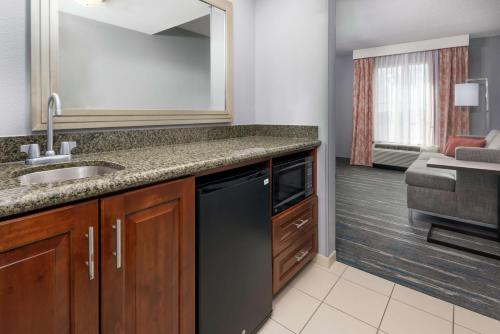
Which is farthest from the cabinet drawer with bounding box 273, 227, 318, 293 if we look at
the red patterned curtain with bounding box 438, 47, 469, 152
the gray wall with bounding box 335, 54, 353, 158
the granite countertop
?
the gray wall with bounding box 335, 54, 353, 158

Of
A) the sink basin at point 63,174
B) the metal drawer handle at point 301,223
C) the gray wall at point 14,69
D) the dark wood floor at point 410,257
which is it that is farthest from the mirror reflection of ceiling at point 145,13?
the dark wood floor at point 410,257

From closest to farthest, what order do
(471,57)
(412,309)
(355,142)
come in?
(412,309) → (471,57) → (355,142)

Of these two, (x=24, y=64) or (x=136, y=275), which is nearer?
(x=136, y=275)

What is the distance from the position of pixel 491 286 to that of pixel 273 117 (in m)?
1.88

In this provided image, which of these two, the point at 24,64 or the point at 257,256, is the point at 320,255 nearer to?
the point at 257,256

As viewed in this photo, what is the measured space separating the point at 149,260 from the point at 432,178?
2.90 metres

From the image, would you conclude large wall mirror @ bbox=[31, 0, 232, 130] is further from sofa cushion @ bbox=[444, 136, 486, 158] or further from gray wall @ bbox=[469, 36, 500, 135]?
gray wall @ bbox=[469, 36, 500, 135]

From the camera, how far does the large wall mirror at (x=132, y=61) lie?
123cm

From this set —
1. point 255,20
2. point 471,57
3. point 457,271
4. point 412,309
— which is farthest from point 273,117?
point 471,57

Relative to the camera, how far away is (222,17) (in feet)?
6.67

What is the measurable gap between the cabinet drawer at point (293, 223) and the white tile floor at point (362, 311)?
0.34 meters

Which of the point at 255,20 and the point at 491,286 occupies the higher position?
the point at 255,20

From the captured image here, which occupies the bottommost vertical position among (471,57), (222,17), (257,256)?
(257,256)

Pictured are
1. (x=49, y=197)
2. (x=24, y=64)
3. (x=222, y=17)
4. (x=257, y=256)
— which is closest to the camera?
(x=49, y=197)
